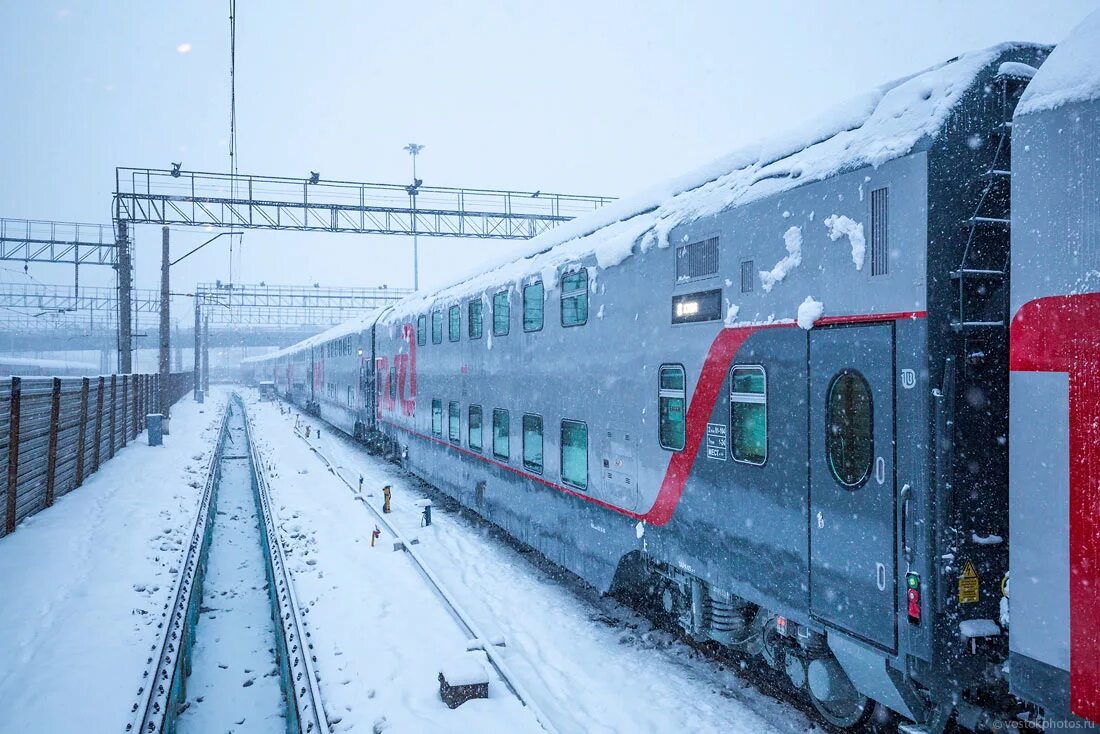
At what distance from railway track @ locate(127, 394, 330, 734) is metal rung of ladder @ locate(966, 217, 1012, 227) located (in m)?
5.97

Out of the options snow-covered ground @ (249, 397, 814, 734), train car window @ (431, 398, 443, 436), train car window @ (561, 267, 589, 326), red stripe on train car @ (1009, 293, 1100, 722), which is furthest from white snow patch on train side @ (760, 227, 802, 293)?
train car window @ (431, 398, 443, 436)

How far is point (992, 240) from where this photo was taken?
13.5 feet

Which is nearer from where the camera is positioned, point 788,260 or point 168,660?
point 788,260

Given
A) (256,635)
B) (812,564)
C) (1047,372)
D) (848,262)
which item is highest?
(848,262)

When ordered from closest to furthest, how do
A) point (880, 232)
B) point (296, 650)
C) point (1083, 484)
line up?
point (1083, 484)
point (880, 232)
point (296, 650)

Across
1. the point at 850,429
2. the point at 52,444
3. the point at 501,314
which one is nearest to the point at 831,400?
the point at 850,429

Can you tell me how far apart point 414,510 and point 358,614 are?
5894 mm

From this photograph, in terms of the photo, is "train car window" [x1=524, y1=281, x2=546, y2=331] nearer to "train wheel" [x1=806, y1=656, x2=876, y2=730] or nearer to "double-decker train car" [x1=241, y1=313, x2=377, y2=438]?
"train wheel" [x1=806, y1=656, x2=876, y2=730]

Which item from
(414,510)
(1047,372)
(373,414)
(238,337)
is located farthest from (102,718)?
(238,337)

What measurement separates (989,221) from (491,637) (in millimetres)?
6049

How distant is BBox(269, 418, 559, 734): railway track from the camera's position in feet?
19.6

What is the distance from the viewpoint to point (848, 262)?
4562 mm

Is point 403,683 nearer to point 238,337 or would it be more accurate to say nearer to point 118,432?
point 118,432

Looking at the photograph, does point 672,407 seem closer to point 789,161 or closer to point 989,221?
point 789,161
